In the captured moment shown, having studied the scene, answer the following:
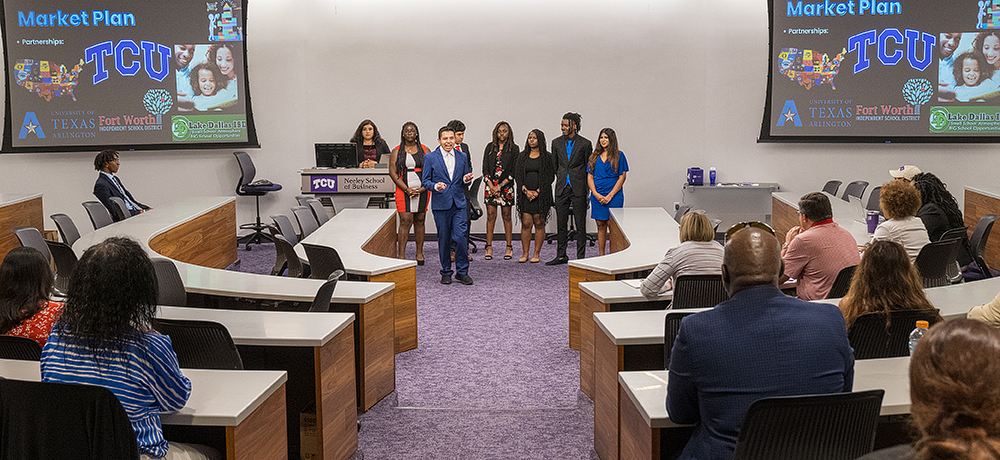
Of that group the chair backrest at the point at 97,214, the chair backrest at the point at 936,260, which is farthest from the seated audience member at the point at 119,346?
the chair backrest at the point at 97,214

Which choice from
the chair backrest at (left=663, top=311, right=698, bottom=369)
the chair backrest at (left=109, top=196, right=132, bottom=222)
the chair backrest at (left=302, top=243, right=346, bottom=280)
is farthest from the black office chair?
the chair backrest at (left=663, top=311, right=698, bottom=369)

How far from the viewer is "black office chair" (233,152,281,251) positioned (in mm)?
9695

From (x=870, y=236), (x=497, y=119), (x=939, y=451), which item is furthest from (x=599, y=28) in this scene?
(x=939, y=451)

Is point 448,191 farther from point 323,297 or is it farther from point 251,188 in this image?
point 323,297

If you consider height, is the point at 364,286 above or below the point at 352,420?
above

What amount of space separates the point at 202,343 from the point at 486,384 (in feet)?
6.82

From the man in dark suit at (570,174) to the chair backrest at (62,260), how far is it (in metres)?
4.66

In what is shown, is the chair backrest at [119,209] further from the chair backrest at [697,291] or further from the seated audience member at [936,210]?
the seated audience member at [936,210]

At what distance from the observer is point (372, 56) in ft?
33.0

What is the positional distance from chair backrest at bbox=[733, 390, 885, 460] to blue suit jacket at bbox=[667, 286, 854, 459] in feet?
0.30

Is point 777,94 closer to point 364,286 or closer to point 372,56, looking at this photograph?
point 372,56

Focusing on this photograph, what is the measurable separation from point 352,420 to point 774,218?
23.6 feet

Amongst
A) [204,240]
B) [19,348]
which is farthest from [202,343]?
[204,240]

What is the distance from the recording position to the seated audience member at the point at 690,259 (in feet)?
13.2
